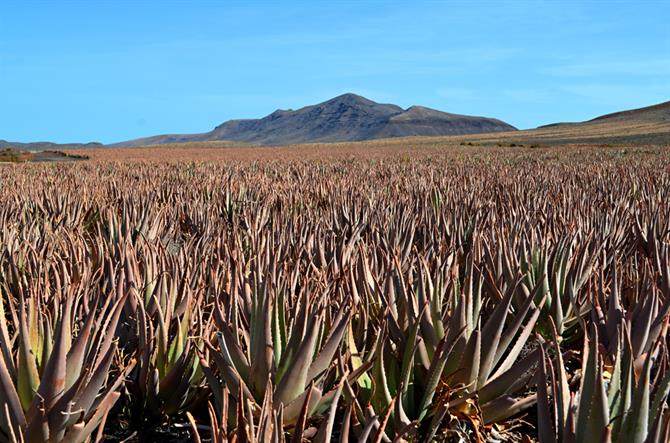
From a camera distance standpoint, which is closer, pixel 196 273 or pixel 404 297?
pixel 404 297

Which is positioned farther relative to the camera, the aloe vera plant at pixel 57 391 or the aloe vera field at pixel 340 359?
A: the aloe vera plant at pixel 57 391

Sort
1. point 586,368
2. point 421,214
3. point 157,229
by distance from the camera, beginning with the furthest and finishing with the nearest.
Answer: point 421,214 → point 157,229 → point 586,368

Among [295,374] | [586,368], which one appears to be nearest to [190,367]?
[295,374]

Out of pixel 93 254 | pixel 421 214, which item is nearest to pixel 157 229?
pixel 93 254

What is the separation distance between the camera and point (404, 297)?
8.12 ft

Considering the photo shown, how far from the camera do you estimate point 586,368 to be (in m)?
1.53

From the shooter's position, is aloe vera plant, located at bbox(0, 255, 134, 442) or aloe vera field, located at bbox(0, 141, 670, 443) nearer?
aloe vera field, located at bbox(0, 141, 670, 443)

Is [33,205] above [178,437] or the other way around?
above

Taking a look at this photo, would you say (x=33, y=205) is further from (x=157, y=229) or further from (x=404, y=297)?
(x=404, y=297)

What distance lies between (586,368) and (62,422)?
135cm

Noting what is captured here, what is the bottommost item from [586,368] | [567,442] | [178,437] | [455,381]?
[178,437]

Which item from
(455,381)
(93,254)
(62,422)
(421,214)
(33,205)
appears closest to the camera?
(62,422)

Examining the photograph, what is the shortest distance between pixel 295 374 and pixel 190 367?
1.97ft

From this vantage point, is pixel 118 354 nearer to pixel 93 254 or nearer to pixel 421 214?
pixel 93 254
